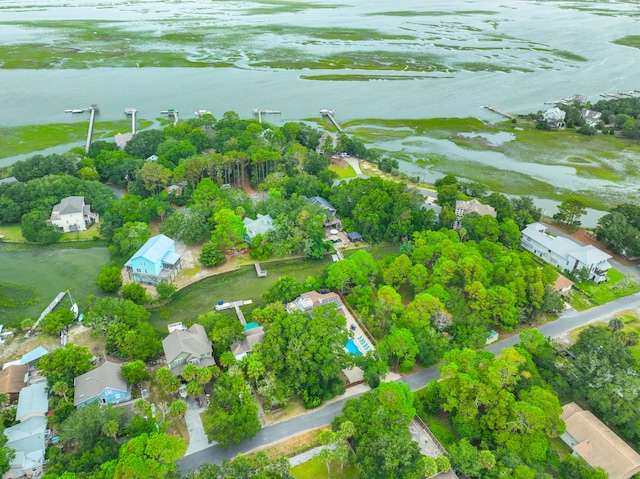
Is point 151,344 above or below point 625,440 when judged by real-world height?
above

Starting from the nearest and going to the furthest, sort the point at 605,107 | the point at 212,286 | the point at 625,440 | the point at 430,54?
the point at 625,440
the point at 212,286
the point at 605,107
the point at 430,54

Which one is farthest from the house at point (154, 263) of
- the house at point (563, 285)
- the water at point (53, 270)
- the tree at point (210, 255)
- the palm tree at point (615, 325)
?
the palm tree at point (615, 325)

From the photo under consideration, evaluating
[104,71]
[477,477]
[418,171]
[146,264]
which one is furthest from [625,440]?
[104,71]

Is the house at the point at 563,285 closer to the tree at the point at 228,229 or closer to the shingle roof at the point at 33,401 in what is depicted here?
the tree at the point at 228,229

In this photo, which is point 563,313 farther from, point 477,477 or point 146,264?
point 146,264

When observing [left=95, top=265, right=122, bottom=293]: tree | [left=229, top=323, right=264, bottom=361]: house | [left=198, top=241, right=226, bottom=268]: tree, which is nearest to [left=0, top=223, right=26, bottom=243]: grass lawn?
[left=95, top=265, right=122, bottom=293]: tree

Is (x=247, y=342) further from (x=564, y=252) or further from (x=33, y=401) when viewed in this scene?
(x=564, y=252)

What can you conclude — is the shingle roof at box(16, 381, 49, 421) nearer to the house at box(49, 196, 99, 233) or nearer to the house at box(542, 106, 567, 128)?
the house at box(49, 196, 99, 233)
